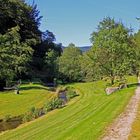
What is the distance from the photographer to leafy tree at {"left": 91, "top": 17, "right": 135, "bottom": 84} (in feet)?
200

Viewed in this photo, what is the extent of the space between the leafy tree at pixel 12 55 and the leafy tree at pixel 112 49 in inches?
580

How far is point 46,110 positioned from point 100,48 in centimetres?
1996

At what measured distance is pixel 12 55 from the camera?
71.2m

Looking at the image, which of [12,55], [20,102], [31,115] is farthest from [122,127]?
[12,55]

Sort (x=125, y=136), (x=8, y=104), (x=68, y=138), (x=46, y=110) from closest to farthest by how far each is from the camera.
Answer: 1. (x=125, y=136)
2. (x=68, y=138)
3. (x=46, y=110)
4. (x=8, y=104)

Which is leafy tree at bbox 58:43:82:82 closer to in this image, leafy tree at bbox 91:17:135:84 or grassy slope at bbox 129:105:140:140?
leafy tree at bbox 91:17:135:84

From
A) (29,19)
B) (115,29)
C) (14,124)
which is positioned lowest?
(14,124)

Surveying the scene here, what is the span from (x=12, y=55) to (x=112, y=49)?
67.2 feet

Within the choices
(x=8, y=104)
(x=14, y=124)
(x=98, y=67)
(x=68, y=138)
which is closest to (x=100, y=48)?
(x=98, y=67)

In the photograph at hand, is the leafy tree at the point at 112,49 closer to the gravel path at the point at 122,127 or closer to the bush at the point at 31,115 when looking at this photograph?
the bush at the point at 31,115

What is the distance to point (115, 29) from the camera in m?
61.4

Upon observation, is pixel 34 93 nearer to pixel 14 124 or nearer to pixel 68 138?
pixel 14 124

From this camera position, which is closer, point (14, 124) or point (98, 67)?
point (14, 124)

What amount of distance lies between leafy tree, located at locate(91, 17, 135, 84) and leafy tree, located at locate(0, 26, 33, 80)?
48.3 ft
